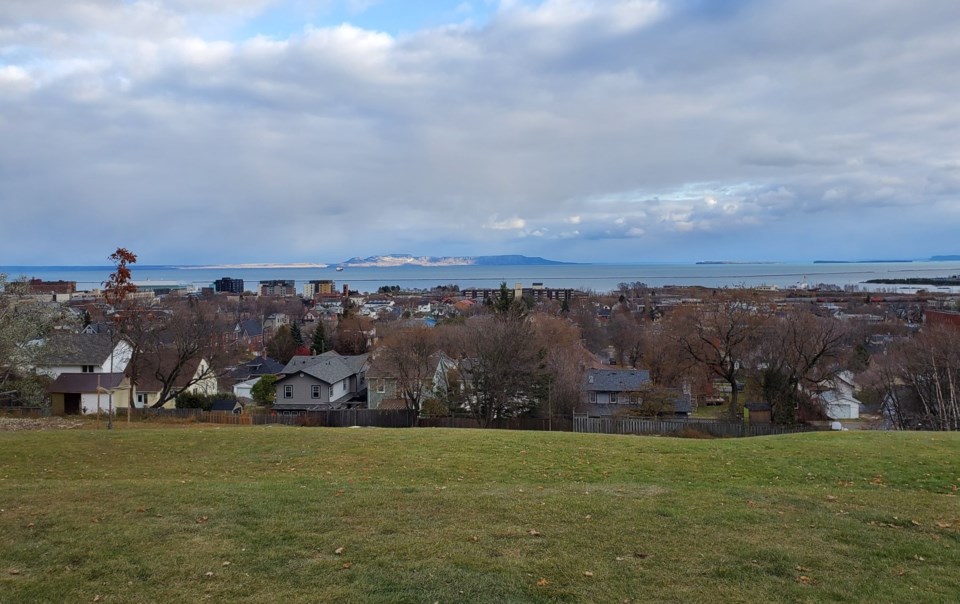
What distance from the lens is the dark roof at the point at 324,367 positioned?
4881cm

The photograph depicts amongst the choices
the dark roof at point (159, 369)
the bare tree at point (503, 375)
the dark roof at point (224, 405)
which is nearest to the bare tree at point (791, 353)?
the bare tree at point (503, 375)

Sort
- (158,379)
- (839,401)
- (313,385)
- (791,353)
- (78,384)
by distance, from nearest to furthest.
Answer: (78,384) < (791,353) < (158,379) < (313,385) < (839,401)

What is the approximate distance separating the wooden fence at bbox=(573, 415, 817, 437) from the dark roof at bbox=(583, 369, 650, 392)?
15099 millimetres

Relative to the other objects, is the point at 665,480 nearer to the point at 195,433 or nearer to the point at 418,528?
the point at 418,528

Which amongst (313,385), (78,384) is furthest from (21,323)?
(313,385)

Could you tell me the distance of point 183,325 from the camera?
4138cm

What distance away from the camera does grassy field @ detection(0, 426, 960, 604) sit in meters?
6.59

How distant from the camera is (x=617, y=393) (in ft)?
159

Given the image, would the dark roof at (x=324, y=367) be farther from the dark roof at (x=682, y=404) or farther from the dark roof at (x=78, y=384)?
the dark roof at (x=682, y=404)

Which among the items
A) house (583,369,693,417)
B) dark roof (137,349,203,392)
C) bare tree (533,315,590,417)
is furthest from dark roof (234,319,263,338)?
house (583,369,693,417)

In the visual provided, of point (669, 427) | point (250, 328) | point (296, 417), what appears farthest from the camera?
point (250, 328)

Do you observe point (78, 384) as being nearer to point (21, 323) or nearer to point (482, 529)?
point (21, 323)

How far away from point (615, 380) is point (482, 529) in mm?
42269

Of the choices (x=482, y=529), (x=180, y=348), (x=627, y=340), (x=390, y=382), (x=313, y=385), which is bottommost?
(x=313, y=385)
